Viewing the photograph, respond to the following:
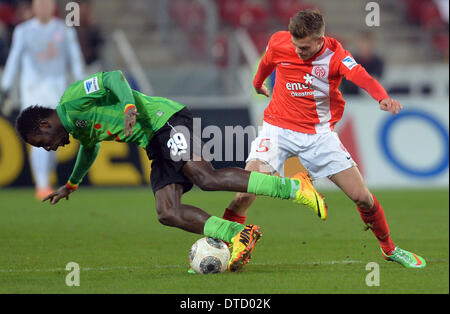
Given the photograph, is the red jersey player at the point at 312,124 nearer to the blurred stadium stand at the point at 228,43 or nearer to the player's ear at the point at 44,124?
the player's ear at the point at 44,124

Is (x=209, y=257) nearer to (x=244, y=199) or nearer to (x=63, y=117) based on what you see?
(x=244, y=199)

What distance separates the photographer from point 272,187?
6137 mm

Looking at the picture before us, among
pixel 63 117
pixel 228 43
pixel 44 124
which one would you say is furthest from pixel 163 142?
pixel 228 43

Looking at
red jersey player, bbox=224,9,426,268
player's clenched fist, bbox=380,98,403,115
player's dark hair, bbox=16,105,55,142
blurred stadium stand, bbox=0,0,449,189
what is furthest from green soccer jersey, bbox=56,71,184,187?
blurred stadium stand, bbox=0,0,449,189

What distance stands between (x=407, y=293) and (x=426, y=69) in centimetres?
1143

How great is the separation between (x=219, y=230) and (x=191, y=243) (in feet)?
6.37

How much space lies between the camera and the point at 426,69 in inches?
633

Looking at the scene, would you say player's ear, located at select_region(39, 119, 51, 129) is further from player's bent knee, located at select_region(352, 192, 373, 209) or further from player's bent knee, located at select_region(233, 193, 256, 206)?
player's bent knee, located at select_region(352, 192, 373, 209)

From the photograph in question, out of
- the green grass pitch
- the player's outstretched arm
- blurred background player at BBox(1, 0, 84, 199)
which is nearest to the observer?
the green grass pitch

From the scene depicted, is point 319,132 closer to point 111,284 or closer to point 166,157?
point 166,157

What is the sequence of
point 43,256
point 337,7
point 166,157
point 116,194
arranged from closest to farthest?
point 166,157, point 43,256, point 116,194, point 337,7

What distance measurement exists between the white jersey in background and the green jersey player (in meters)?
4.73

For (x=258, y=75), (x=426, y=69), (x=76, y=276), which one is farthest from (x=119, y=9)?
(x=76, y=276)

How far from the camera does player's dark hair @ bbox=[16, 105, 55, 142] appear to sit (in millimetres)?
6363
